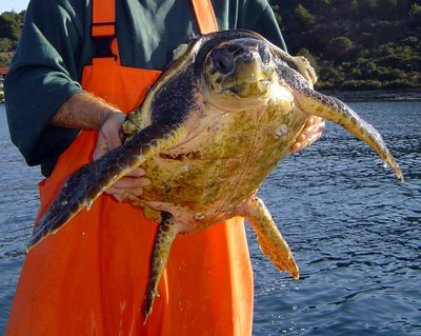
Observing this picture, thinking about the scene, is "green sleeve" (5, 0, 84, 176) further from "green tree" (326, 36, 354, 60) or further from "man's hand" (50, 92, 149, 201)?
"green tree" (326, 36, 354, 60)

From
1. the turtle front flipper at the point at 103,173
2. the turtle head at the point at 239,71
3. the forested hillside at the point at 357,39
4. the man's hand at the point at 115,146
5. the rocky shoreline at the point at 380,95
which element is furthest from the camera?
the forested hillside at the point at 357,39

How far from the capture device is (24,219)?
41.0ft

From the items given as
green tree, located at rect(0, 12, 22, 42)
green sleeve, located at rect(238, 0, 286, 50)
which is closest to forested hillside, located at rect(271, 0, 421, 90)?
green tree, located at rect(0, 12, 22, 42)

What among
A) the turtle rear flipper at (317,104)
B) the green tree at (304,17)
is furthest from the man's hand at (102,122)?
the green tree at (304,17)

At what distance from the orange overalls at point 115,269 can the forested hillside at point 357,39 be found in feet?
207

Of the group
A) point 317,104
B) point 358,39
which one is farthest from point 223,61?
point 358,39

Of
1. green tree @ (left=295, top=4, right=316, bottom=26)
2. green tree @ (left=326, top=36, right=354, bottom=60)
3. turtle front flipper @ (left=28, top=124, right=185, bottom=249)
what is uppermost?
turtle front flipper @ (left=28, top=124, right=185, bottom=249)

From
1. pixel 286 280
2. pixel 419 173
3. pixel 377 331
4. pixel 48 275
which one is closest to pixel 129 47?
pixel 48 275

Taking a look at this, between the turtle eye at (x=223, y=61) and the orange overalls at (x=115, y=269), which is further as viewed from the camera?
the orange overalls at (x=115, y=269)

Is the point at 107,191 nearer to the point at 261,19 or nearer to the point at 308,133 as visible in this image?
the point at 308,133

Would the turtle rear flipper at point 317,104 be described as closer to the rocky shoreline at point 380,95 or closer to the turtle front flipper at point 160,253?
the turtle front flipper at point 160,253

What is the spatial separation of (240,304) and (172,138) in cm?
136

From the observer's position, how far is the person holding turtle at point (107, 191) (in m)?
3.19

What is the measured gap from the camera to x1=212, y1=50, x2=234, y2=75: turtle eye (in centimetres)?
259
